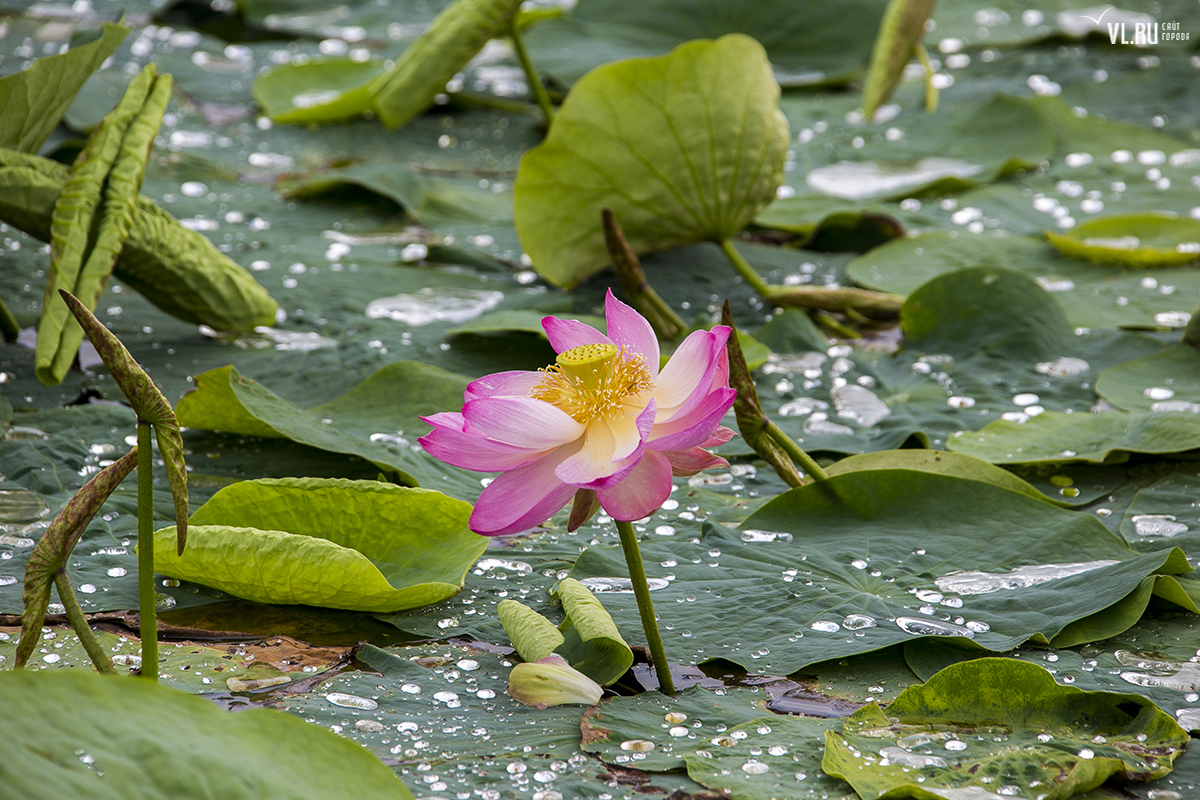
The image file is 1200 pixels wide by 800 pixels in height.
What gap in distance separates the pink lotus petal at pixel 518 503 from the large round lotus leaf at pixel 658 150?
0.98 meters

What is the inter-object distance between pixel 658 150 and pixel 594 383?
0.96 meters

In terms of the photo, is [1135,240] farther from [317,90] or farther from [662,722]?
[317,90]

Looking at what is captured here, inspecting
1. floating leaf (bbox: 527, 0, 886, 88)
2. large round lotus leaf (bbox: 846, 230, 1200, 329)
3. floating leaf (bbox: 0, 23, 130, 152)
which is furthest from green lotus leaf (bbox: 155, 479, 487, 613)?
floating leaf (bbox: 527, 0, 886, 88)

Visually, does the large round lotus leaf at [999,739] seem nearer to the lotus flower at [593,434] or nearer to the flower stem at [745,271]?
the lotus flower at [593,434]

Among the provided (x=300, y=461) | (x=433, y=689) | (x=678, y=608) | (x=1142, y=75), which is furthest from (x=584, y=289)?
(x=1142, y=75)

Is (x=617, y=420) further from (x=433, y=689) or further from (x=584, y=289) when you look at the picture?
(x=584, y=289)

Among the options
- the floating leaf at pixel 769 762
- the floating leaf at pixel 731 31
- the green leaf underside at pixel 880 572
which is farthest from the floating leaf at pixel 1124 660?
the floating leaf at pixel 731 31

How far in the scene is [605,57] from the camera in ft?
8.64

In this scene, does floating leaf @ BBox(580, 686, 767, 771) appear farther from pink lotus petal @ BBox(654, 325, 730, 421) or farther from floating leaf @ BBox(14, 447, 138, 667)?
floating leaf @ BBox(14, 447, 138, 667)

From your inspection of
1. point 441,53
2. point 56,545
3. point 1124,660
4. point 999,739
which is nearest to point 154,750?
point 56,545

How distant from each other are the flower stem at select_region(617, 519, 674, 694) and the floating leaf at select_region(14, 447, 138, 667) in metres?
0.34

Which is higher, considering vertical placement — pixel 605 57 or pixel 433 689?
pixel 605 57

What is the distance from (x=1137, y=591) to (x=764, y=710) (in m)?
0.36

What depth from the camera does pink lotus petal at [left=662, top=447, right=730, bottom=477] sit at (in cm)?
75
